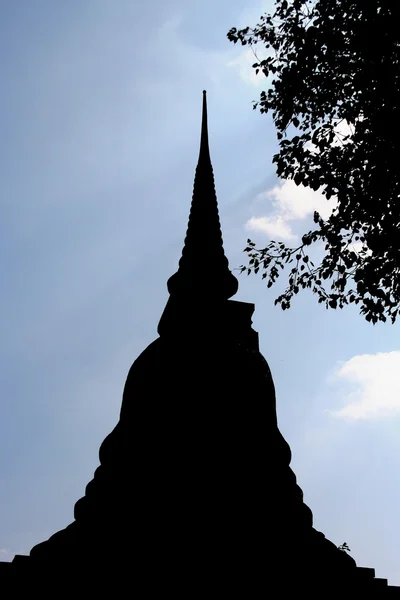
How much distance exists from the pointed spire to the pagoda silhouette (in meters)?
0.60

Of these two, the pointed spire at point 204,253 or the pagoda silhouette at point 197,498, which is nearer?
the pagoda silhouette at point 197,498

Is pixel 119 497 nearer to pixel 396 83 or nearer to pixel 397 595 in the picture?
pixel 397 595

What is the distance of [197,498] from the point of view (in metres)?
12.9

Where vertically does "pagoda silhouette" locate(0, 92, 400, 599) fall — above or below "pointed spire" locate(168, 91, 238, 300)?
below

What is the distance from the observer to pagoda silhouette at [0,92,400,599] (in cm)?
1216

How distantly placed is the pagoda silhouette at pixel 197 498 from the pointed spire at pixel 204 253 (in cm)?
60

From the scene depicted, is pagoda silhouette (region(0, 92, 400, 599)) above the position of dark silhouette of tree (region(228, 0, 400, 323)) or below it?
below

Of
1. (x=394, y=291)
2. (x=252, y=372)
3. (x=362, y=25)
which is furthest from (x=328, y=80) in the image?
(x=252, y=372)

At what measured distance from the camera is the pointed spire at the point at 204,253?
16.3 meters

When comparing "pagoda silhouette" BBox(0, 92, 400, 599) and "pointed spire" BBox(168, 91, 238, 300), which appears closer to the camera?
"pagoda silhouette" BBox(0, 92, 400, 599)

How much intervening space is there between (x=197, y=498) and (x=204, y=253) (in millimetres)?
5924

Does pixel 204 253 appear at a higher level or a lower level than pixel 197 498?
higher

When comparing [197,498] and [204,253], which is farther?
[204,253]

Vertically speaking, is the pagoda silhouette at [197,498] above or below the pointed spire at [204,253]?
below
